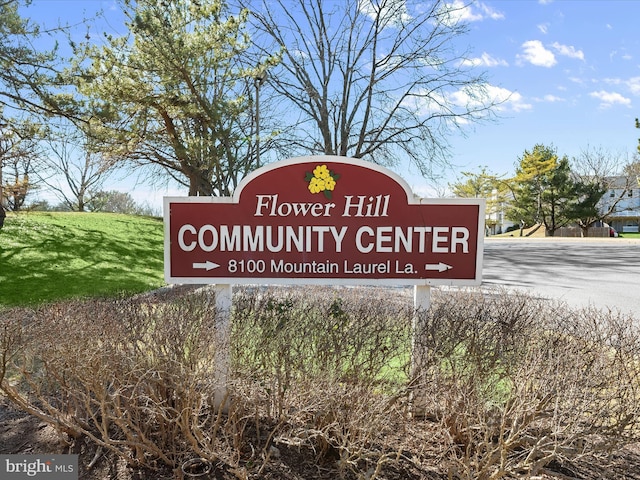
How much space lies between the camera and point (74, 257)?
44.6 feet

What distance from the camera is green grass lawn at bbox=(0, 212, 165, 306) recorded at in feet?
33.3

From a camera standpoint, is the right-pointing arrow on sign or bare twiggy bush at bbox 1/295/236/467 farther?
the right-pointing arrow on sign

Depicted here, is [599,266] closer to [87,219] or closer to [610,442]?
[610,442]

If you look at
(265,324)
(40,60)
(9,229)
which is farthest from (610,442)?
(9,229)

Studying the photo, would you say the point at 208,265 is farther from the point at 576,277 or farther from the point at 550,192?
the point at 550,192

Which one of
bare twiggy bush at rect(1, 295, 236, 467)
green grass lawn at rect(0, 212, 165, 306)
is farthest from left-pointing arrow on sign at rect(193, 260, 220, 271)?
green grass lawn at rect(0, 212, 165, 306)

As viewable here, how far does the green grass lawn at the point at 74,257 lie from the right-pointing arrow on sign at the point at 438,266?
731cm

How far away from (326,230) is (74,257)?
12.8 m

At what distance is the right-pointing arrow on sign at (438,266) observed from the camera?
3.46 m

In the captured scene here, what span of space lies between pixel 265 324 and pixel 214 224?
884 mm

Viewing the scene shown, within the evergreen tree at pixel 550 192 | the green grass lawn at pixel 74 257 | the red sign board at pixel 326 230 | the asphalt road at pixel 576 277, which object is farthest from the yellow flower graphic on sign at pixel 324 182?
the evergreen tree at pixel 550 192

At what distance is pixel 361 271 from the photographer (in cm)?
346

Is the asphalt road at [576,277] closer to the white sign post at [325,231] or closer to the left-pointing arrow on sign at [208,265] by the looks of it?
the white sign post at [325,231]

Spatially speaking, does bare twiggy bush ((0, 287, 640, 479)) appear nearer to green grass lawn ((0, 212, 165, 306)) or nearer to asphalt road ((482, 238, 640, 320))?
asphalt road ((482, 238, 640, 320))
